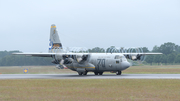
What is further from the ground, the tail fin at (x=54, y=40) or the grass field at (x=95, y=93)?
the tail fin at (x=54, y=40)

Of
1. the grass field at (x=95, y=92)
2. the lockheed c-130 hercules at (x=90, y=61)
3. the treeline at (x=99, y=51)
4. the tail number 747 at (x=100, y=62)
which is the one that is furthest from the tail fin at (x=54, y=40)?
the grass field at (x=95, y=92)

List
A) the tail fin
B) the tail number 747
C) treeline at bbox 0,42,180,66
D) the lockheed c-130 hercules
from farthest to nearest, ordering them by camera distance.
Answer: treeline at bbox 0,42,180,66, the tail fin, the tail number 747, the lockheed c-130 hercules

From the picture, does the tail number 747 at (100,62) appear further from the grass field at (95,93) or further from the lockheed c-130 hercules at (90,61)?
the grass field at (95,93)

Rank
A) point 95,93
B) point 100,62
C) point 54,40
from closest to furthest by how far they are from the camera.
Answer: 1. point 95,93
2. point 100,62
3. point 54,40

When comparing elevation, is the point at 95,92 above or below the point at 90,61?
below

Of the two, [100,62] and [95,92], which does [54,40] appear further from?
[95,92]

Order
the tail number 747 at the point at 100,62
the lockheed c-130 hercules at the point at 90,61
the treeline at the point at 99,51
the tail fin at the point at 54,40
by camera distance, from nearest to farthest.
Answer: the lockheed c-130 hercules at the point at 90,61 < the tail number 747 at the point at 100,62 < the tail fin at the point at 54,40 < the treeline at the point at 99,51

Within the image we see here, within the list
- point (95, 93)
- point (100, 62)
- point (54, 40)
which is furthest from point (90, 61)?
point (95, 93)

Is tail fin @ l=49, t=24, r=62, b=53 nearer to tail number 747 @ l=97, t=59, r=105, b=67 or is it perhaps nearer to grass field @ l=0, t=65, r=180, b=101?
tail number 747 @ l=97, t=59, r=105, b=67

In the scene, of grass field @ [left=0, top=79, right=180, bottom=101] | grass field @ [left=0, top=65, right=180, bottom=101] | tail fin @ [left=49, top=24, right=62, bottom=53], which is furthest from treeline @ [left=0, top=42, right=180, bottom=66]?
grass field @ [left=0, top=79, right=180, bottom=101]

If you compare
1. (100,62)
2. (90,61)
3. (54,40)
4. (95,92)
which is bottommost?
(95,92)

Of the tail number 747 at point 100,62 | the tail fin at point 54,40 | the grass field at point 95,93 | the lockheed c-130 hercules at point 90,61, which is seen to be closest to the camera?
the grass field at point 95,93

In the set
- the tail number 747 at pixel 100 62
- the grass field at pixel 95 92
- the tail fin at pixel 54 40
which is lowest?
the grass field at pixel 95 92

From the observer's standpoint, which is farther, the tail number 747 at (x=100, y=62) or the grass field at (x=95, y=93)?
the tail number 747 at (x=100, y=62)
